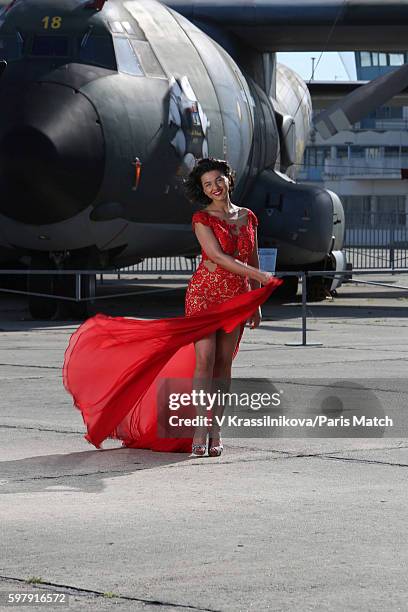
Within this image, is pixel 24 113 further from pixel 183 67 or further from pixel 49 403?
pixel 49 403

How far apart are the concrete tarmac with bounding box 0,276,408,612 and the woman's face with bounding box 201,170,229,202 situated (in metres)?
1.56

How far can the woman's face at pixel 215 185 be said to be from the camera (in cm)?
823

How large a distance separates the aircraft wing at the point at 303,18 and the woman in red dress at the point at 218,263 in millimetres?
15964

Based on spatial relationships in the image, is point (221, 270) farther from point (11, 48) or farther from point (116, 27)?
point (116, 27)

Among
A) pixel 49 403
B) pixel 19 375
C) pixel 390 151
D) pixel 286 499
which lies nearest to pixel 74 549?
pixel 286 499

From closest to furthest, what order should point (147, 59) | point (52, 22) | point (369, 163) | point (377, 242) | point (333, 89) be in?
point (52, 22)
point (147, 59)
point (333, 89)
point (377, 242)
point (369, 163)

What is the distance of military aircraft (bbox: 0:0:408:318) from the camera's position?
17.1 metres

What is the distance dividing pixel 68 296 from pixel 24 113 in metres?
3.01

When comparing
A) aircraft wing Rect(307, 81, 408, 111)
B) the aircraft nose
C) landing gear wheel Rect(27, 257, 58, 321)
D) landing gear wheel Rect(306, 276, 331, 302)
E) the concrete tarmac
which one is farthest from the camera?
aircraft wing Rect(307, 81, 408, 111)

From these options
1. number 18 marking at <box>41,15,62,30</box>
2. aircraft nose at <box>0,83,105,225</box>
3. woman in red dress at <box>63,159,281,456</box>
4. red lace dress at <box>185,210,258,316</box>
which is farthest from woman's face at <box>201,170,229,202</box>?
number 18 marking at <box>41,15,62,30</box>

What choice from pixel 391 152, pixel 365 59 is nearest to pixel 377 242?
pixel 391 152

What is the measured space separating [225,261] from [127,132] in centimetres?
992

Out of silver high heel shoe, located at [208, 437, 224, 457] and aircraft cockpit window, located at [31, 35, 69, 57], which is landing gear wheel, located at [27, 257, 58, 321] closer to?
aircraft cockpit window, located at [31, 35, 69, 57]

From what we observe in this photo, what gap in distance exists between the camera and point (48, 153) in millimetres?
16797
